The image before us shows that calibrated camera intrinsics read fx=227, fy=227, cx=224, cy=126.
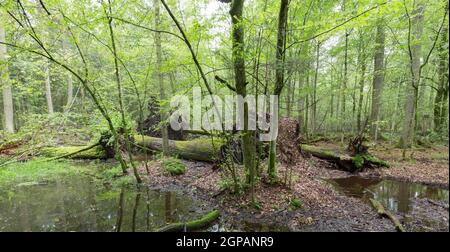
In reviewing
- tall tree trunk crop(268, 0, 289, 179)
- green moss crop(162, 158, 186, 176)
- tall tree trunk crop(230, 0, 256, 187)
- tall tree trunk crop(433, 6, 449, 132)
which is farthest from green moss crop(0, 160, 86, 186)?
tall tree trunk crop(433, 6, 449, 132)

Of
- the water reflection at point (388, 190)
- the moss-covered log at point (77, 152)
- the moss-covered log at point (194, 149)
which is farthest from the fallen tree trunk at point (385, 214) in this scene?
the moss-covered log at point (77, 152)

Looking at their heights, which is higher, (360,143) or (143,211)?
(360,143)

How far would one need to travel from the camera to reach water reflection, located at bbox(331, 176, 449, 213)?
440 cm

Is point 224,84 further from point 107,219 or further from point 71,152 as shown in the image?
point 71,152

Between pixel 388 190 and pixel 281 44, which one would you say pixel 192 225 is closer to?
pixel 281 44

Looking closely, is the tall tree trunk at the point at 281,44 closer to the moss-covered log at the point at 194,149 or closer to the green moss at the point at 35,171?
the moss-covered log at the point at 194,149

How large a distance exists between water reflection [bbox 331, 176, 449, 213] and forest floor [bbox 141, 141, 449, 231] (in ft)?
0.75

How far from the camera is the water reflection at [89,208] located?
158 inches

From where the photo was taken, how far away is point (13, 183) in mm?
6355

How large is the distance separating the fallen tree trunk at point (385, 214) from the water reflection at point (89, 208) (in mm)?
3382

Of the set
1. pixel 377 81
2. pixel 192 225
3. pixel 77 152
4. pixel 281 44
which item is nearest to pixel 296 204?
pixel 192 225

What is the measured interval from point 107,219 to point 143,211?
26.1 inches
